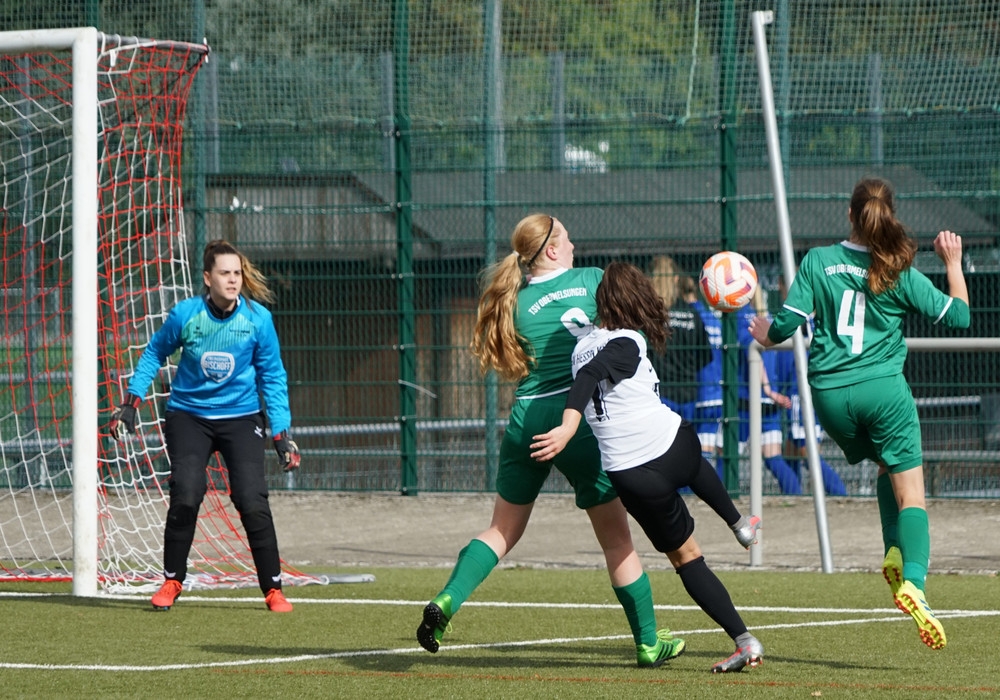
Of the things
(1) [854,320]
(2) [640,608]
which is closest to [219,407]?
(2) [640,608]

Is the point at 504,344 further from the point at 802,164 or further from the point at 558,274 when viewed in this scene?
the point at 802,164

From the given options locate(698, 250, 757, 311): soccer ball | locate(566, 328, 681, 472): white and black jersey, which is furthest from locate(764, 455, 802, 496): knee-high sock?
locate(566, 328, 681, 472): white and black jersey

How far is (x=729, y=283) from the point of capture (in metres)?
6.77

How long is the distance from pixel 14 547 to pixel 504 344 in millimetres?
5520

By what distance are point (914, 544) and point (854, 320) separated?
2.92 feet

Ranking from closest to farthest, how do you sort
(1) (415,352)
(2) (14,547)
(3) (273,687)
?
(3) (273,687)
(2) (14,547)
(1) (415,352)

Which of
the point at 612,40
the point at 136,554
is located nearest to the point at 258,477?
the point at 136,554

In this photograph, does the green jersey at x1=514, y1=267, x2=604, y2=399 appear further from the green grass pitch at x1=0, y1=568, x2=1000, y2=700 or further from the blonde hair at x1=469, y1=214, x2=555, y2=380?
the green grass pitch at x1=0, y1=568, x2=1000, y2=700

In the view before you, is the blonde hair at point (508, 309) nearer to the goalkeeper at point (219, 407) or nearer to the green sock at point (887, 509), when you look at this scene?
the green sock at point (887, 509)

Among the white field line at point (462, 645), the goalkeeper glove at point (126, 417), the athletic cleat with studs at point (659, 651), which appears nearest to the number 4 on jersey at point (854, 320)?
the athletic cleat with studs at point (659, 651)

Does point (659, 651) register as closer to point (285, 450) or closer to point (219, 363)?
point (285, 450)

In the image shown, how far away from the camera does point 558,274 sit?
6.06 meters

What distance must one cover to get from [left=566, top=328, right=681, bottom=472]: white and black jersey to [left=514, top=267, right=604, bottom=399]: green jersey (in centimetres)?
26

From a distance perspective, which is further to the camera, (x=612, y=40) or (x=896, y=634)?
(x=612, y=40)
